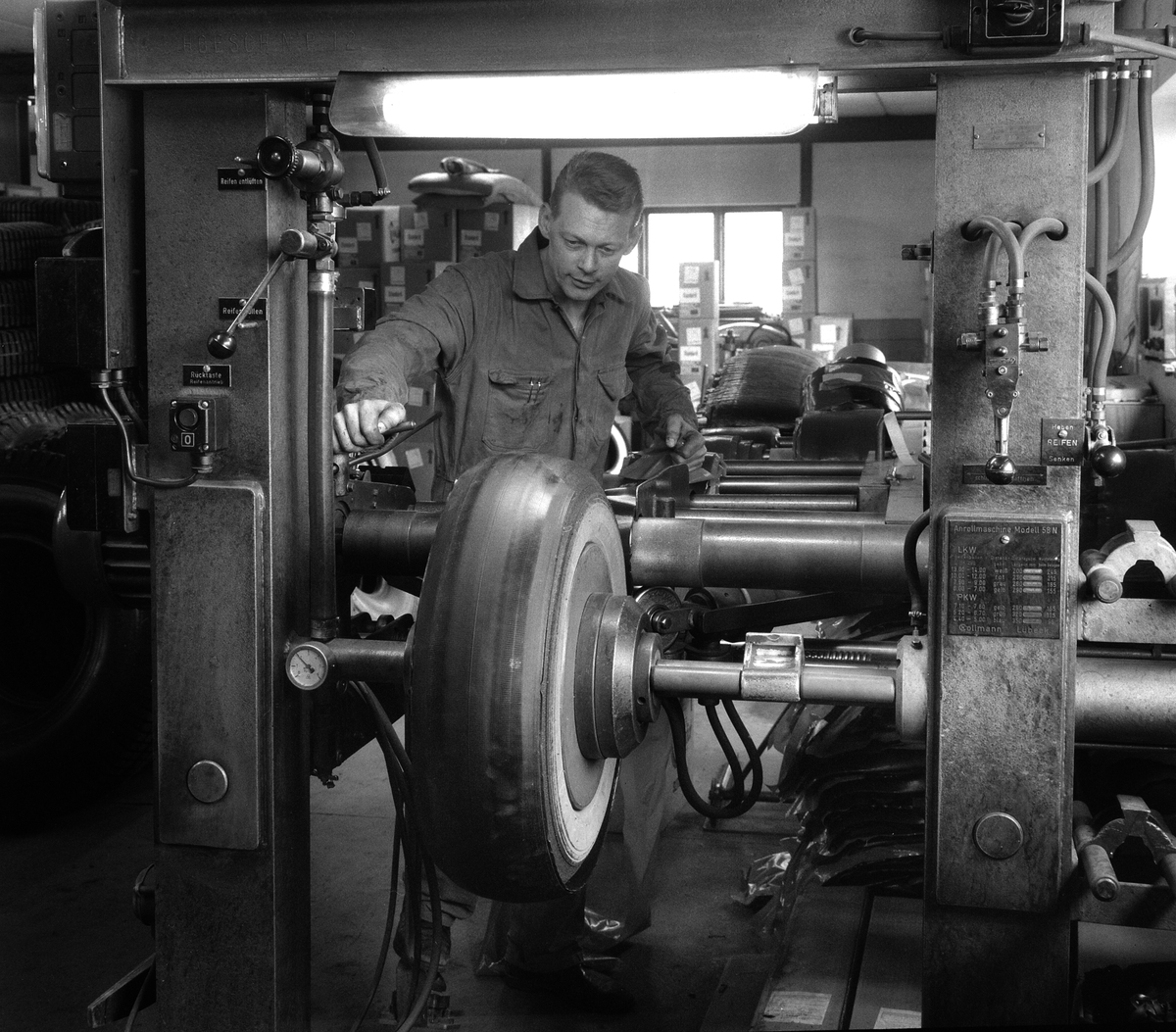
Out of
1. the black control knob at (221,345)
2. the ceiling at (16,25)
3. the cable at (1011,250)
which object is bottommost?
the black control knob at (221,345)

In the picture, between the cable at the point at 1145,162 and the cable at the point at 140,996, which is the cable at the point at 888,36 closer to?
the cable at the point at 1145,162

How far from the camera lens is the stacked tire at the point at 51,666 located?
3.13 m

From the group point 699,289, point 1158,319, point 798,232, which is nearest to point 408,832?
point 1158,319

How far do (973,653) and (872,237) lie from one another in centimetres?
1009

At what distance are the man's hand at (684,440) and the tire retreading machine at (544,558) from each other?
72 centimetres

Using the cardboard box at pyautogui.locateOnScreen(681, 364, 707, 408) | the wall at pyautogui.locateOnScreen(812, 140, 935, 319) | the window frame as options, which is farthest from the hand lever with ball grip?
the wall at pyautogui.locateOnScreen(812, 140, 935, 319)

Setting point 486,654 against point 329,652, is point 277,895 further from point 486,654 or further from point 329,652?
point 486,654

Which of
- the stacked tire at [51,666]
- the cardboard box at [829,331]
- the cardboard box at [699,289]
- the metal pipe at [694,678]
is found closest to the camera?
the metal pipe at [694,678]

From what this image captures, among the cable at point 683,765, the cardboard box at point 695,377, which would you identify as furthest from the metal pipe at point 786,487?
the cardboard box at point 695,377

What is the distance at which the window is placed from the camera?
446 inches

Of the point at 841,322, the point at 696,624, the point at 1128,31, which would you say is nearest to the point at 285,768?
the point at 696,624

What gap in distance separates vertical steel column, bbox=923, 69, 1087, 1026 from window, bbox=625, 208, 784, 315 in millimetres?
9858

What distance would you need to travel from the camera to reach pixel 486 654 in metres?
1.44

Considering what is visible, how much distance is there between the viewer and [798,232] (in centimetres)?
1055
